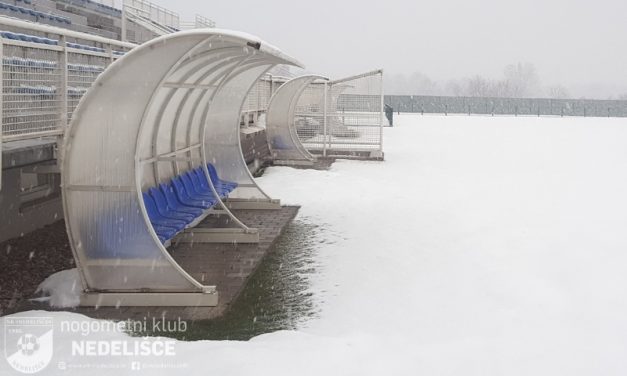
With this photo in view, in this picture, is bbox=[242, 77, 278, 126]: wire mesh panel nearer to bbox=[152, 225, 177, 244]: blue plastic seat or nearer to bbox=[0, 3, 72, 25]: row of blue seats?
bbox=[0, 3, 72, 25]: row of blue seats

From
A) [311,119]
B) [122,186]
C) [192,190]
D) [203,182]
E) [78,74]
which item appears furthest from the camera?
[311,119]

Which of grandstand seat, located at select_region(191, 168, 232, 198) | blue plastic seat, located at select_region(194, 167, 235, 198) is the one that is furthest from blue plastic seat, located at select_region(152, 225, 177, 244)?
blue plastic seat, located at select_region(194, 167, 235, 198)

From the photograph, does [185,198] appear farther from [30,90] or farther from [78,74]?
[30,90]

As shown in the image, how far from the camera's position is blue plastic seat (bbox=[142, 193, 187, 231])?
8.06 metres

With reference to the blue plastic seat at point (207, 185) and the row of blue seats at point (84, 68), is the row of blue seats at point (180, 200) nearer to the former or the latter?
the blue plastic seat at point (207, 185)

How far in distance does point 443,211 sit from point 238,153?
356 cm

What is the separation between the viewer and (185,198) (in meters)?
9.62

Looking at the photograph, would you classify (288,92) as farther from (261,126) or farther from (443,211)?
(443,211)

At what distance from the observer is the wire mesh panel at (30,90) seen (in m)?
7.02

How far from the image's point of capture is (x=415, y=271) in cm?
839

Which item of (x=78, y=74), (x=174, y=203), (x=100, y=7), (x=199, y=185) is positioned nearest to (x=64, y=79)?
(x=78, y=74)

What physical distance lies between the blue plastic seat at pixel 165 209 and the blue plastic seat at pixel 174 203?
0.08 metres

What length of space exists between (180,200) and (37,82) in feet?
8.22

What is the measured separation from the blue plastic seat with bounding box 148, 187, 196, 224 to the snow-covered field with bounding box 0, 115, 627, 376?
5.40 ft
